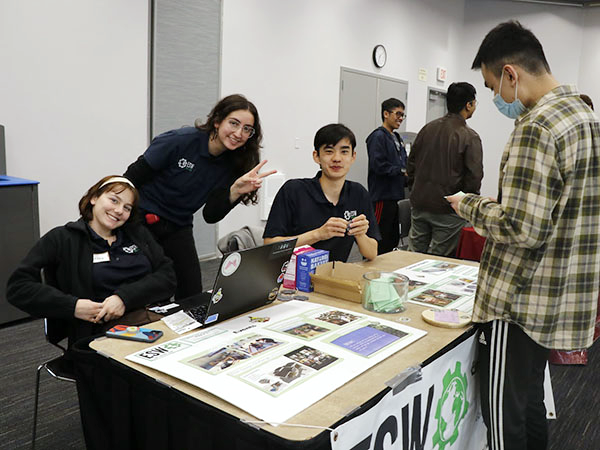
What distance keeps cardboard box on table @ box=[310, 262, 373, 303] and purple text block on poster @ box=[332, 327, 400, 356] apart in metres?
0.27

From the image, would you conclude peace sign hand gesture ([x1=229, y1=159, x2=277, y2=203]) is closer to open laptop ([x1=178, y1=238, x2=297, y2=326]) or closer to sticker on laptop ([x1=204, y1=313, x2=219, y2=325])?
open laptop ([x1=178, y1=238, x2=297, y2=326])

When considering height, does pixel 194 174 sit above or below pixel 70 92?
below

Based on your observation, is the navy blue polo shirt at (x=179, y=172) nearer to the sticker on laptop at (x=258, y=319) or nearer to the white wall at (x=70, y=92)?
the sticker on laptop at (x=258, y=319)

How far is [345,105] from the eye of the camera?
6.02 m

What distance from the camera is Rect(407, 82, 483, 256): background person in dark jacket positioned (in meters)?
3.40

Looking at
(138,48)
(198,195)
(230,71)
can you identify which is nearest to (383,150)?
(230,71)

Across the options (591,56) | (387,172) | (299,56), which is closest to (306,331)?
(387,172)

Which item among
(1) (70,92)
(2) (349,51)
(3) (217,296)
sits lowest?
(3) (217,296)

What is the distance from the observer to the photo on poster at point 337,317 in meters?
1.50

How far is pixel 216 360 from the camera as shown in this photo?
1202 millimetres

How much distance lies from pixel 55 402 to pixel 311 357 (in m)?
1.60

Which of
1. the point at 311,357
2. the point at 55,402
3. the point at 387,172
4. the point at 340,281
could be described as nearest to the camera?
the point at 311,357

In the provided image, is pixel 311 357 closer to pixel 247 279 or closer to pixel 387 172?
pixel 247 279

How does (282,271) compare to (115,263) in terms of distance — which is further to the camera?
(115,263)
